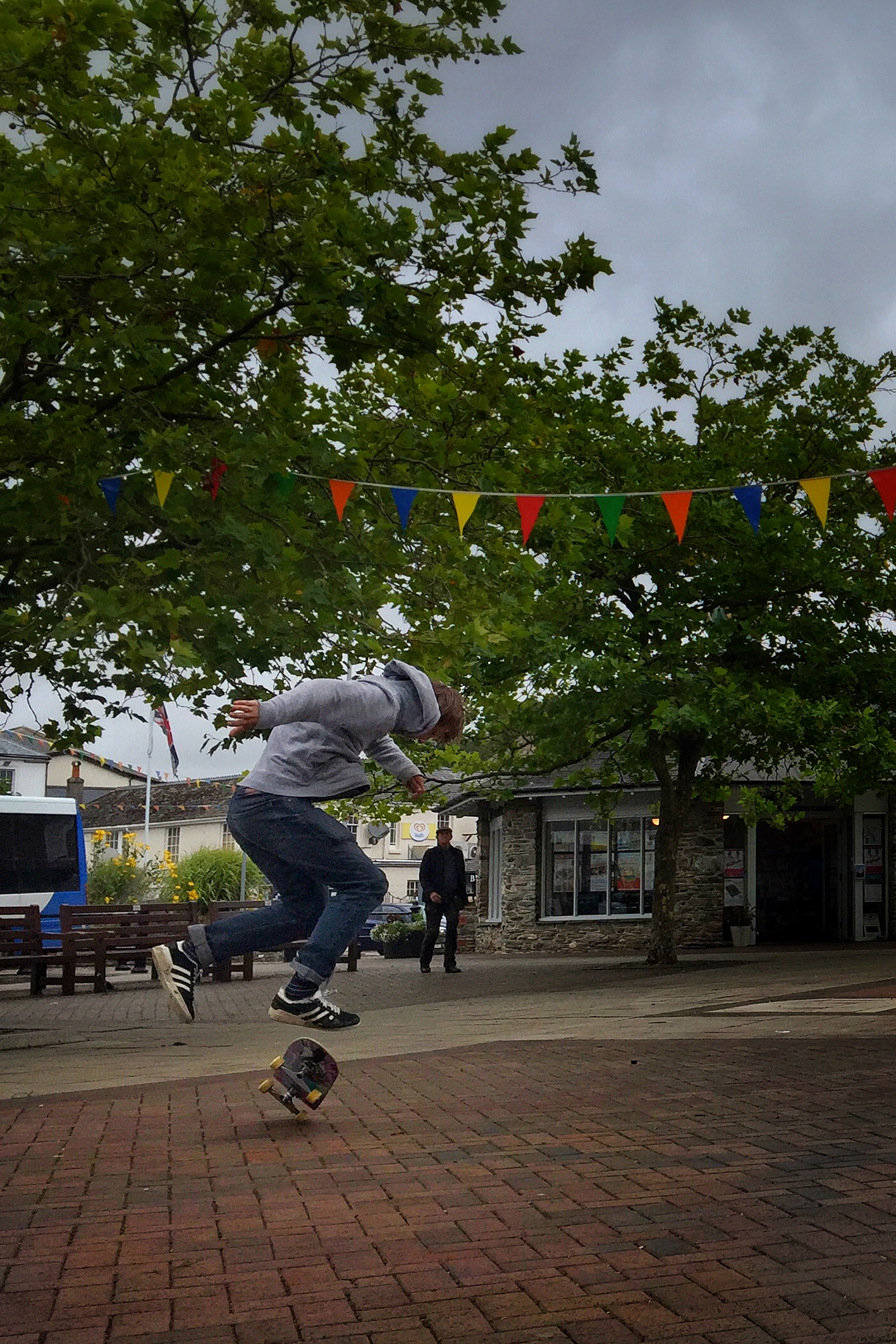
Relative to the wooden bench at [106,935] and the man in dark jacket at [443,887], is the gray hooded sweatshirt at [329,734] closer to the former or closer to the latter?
the wooden bench at [106,935]

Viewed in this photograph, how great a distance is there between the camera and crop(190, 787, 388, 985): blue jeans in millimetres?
5434

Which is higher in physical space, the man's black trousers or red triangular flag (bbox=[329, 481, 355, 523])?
red triangular flag (bbox=[329, 481, 355, 523])

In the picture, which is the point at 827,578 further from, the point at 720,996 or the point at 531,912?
the point at 531,912

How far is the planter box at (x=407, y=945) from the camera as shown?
28422 millimetres

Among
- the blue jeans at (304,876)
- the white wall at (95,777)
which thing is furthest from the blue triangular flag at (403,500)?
the white wall at (95,777)

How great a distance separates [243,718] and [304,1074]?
1.41 m

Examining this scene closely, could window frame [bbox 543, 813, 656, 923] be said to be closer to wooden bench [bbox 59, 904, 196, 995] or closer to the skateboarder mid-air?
wooden bench [bbox 59, 904, 196, 995]

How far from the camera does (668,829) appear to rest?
66.6ft

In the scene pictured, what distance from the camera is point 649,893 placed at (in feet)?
99.8

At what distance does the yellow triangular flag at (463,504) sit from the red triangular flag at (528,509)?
0.54 meters

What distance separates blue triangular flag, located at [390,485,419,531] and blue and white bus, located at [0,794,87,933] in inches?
610

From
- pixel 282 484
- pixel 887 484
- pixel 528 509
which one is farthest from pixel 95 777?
pixel 887 484

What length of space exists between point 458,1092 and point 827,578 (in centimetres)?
1336

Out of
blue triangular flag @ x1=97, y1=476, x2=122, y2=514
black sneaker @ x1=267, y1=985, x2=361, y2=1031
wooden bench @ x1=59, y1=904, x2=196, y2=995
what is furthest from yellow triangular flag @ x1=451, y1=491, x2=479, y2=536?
wooden bench @ x1=59, y1=904, x2=196, y2=995
